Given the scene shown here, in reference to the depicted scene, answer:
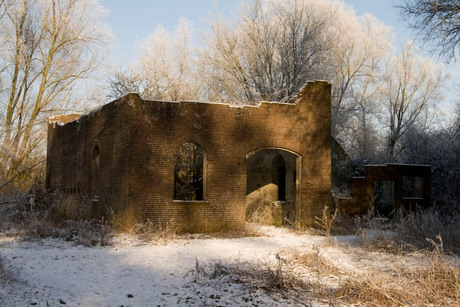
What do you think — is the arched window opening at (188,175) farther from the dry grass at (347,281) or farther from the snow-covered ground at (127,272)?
the dry grass at (347,281)

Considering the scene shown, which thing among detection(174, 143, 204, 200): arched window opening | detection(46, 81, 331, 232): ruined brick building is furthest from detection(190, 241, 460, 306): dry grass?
detection(174, 143, 204, 200): arched window opening

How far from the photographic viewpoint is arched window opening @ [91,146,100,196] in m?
16.5

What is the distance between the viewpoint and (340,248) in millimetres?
11414

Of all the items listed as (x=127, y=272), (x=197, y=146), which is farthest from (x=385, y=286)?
(x=197, y=146)

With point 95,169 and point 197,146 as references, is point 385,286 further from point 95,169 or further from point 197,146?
point 95,169

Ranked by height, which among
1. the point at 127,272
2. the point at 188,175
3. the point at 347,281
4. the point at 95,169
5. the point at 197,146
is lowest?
the point at 127,272

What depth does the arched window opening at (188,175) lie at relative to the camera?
57.8 ft

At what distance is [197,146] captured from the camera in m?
15.5

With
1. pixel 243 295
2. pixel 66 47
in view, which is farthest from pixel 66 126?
pixel 243 295

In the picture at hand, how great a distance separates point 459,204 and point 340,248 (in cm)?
1091

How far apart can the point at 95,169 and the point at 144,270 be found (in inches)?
339

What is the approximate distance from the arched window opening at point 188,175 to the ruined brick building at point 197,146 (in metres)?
0.09

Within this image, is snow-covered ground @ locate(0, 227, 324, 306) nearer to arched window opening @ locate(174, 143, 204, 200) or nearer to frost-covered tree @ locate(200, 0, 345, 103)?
arched window opening @ locate(174, 143, 204, 200)

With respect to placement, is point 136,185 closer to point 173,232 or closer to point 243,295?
point 173,232
